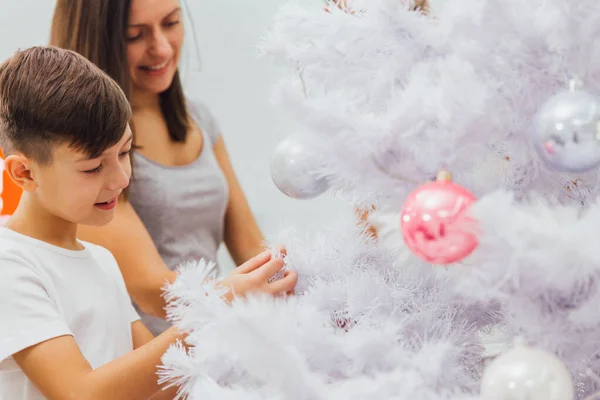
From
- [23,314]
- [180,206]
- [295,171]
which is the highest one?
[295,171]

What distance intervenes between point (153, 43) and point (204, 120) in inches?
9.0

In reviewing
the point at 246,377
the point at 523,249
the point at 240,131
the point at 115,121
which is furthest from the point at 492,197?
the point at 240,131

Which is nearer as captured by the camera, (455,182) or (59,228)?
(455,182)

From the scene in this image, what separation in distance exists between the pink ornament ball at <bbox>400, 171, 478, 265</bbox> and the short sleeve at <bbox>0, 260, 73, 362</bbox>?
473 millimetres

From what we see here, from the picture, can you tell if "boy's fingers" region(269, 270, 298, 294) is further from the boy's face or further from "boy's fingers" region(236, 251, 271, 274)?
the boy's face

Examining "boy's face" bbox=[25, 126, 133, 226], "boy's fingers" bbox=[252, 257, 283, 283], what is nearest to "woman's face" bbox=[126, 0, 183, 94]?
"boy's face" bbox=[25, 126, 133, 226]

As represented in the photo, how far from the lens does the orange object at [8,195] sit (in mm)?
1175

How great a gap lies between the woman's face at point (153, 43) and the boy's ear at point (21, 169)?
0.34 metres

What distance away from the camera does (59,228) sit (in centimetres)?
81

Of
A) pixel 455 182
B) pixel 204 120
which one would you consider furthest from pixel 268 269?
pixel 204 120

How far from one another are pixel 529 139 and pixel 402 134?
0.30 ft

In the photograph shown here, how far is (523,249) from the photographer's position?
338mm

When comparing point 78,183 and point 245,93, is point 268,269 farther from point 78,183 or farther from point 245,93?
point 245,93

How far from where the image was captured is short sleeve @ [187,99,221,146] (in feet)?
4.13
